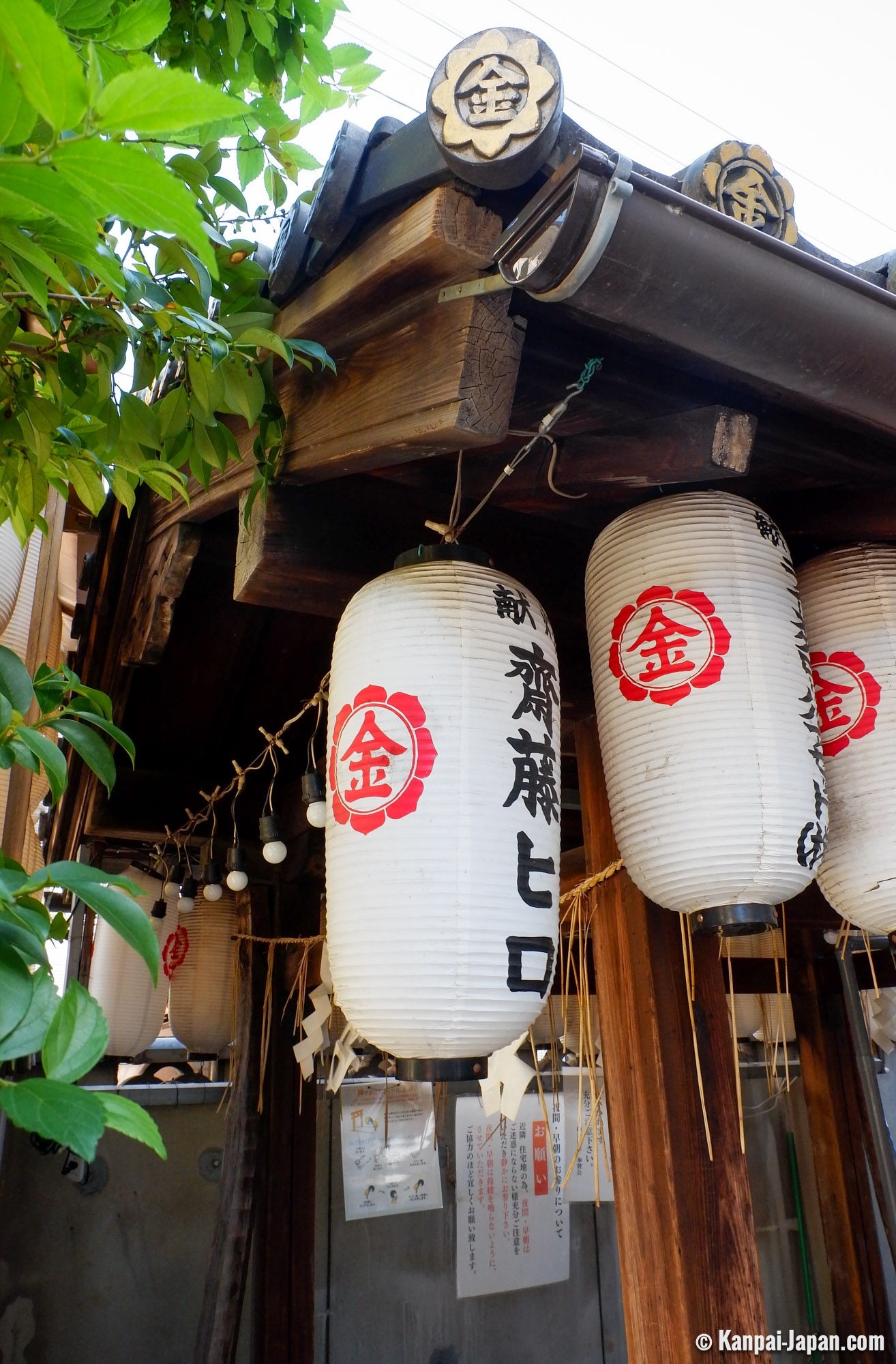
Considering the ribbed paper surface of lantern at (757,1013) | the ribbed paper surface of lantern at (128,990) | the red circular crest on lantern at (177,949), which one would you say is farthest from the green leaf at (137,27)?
the ribbed paper surface of lantern at (757,1013)

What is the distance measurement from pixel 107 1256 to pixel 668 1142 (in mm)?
5078

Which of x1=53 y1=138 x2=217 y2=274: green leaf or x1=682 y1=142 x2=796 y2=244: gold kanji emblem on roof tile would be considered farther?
x1=682 y1=142 x2=796 y2=244: gold kanji emblem on roof tile

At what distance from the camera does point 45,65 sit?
572 mm

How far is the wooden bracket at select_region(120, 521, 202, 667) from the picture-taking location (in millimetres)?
2559

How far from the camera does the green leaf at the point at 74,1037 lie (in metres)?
0.71

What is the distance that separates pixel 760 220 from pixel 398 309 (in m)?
0.71

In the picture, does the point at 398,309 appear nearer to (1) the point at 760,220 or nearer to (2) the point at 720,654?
(1) the point at 760,220

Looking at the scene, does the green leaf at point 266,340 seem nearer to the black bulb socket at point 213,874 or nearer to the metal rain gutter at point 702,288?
the metal rain gutter at point 702,288

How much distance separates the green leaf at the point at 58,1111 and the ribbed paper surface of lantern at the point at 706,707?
54.3 inches

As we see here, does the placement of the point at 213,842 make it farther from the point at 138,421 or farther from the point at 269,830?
the point at 138,421

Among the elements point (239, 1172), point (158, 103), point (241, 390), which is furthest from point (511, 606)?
point (239, 1172)

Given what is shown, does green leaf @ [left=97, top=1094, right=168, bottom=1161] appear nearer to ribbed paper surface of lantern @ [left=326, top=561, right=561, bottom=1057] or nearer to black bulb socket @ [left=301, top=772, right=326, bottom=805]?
ribbed paper surface of lantern @ [left=326, top=561, right=561, bottom=1057]

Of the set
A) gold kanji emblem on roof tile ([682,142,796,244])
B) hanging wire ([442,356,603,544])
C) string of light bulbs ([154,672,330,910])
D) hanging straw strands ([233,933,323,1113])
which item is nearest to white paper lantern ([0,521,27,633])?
string of light bulbs ([154,672,330,910])

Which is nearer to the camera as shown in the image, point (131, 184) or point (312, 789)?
point (131, 184)
